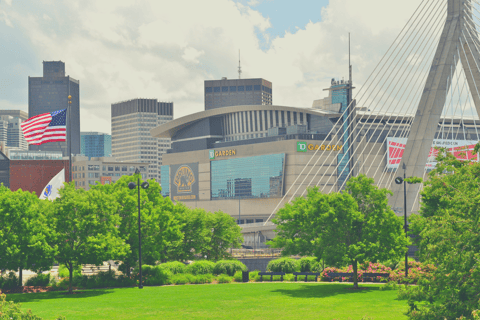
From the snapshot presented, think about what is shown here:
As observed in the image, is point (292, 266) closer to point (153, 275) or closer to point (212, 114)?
point (153, 275)

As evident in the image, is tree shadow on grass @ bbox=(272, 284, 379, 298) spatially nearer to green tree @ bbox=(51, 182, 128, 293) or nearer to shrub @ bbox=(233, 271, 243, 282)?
shrub @ bbox=(233, 271, 243, 282)

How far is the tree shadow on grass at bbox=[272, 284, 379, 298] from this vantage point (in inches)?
1340

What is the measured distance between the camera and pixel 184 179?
155 m

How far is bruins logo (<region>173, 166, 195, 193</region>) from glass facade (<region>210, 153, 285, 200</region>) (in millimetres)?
8437

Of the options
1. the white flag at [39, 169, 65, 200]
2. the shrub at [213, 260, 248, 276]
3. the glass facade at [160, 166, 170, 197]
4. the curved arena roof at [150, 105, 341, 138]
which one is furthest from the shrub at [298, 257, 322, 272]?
the glass facade at [160, 166, 170, 197]

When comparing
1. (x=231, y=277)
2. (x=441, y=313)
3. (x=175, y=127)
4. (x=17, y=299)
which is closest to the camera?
(x=441, y=313)

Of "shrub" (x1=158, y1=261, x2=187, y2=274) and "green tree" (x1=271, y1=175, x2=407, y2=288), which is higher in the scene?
"green tree" (x1=271, y1=175, x2=407, y2=288)

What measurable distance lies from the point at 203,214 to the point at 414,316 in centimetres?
4024

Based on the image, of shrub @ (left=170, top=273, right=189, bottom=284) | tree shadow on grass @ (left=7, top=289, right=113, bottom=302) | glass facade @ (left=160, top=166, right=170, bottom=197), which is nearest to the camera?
tree shadow on grass @ (left=7, top=289, right=113, bottom=302)

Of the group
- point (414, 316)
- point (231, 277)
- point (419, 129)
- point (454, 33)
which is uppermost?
point (454, 33)

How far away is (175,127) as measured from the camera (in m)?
157

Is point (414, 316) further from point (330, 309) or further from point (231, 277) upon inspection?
point (231, 277)

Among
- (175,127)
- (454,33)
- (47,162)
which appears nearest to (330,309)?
(454,33)

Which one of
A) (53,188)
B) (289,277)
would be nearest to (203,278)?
(289,277)
